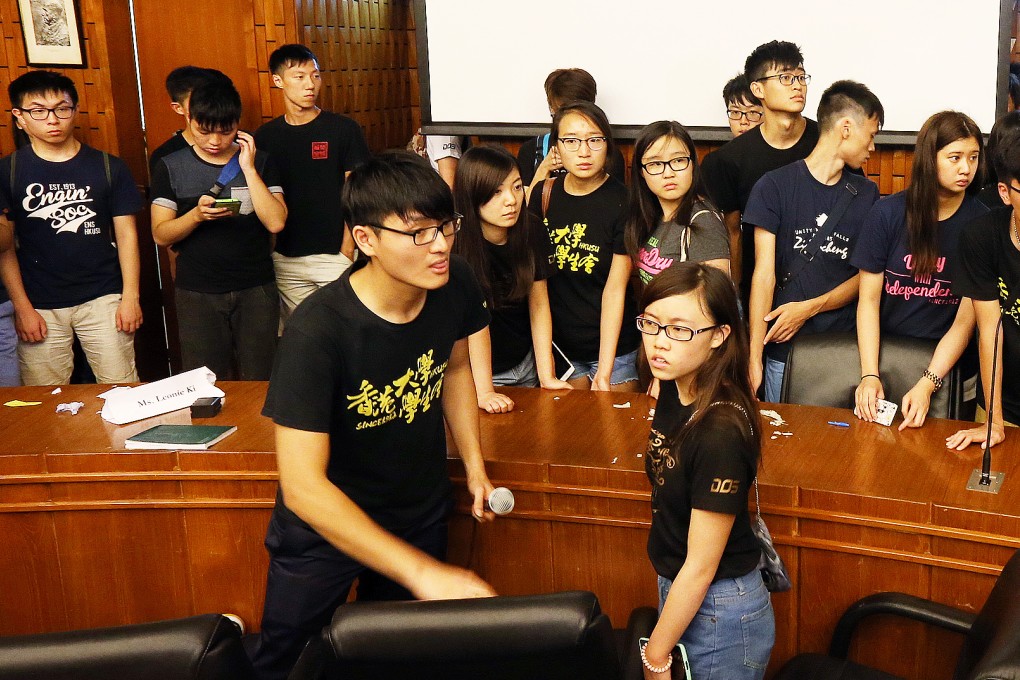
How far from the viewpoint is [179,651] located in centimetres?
131

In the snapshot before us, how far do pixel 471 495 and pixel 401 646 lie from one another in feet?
3.31

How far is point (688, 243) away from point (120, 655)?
2.05 meters

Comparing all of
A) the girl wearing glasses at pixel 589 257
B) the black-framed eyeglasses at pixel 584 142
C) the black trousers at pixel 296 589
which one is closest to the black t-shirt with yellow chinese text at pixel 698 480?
the black trousers at pixel 296 589

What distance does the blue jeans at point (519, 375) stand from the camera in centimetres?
317

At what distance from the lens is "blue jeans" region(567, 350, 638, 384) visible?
10.7 feet

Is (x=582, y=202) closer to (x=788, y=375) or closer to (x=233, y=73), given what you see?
(x=788, y=375)

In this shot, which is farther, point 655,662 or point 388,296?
point 388,296

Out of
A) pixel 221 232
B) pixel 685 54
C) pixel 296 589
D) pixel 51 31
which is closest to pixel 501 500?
pixel 296 589

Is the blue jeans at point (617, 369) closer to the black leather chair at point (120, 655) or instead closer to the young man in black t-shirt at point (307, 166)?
the young man in black t-shirt at point (307, 166)

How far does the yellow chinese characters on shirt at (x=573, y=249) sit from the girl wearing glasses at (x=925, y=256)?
757mm

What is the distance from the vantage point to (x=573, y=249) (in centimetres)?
320

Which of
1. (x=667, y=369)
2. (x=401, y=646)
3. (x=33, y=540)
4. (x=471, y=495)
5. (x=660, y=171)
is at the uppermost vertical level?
(x=660, y=171)

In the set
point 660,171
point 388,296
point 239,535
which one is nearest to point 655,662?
point 388,296

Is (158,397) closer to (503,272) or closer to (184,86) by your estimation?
(503,272)
